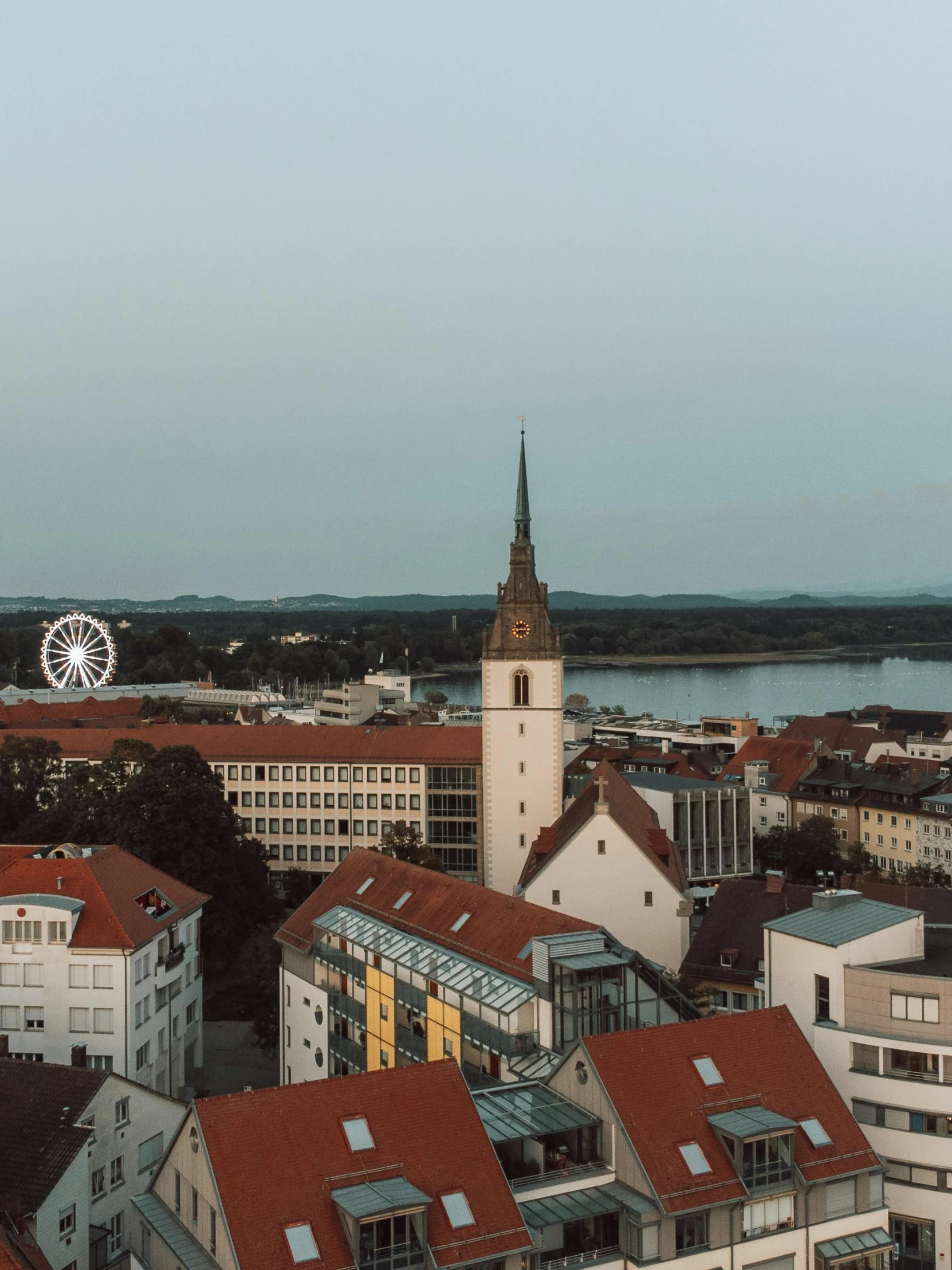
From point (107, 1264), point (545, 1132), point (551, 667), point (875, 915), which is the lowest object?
point (107, 1264)

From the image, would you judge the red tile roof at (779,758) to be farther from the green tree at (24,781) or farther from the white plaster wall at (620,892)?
the green tree at (24,781)

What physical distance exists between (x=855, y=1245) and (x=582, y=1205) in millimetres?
4747

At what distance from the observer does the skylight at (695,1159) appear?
61.3ft

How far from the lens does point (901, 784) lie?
64125 mm

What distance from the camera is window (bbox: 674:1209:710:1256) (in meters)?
18.5

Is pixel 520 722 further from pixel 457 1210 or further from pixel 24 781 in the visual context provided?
pixel 457 1210

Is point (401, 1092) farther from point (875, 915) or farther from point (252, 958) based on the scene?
point (252, 958)

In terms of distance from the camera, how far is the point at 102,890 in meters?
31.8

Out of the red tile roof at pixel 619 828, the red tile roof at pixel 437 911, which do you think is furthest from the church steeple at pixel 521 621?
the red tile roof at pixel 437 911

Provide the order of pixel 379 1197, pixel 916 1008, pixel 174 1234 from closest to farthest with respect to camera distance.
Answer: pixel 379 1197, pixel 174 1234, pixel 916 1008

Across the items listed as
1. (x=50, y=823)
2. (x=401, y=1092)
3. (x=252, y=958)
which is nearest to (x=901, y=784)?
(x=252, y=958)

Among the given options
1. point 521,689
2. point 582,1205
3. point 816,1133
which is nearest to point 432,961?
point 582,1205

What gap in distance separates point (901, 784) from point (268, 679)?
113338 millimetres

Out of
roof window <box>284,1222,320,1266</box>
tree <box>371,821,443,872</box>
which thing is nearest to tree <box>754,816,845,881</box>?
tree <box>371,821,443,872</box>
